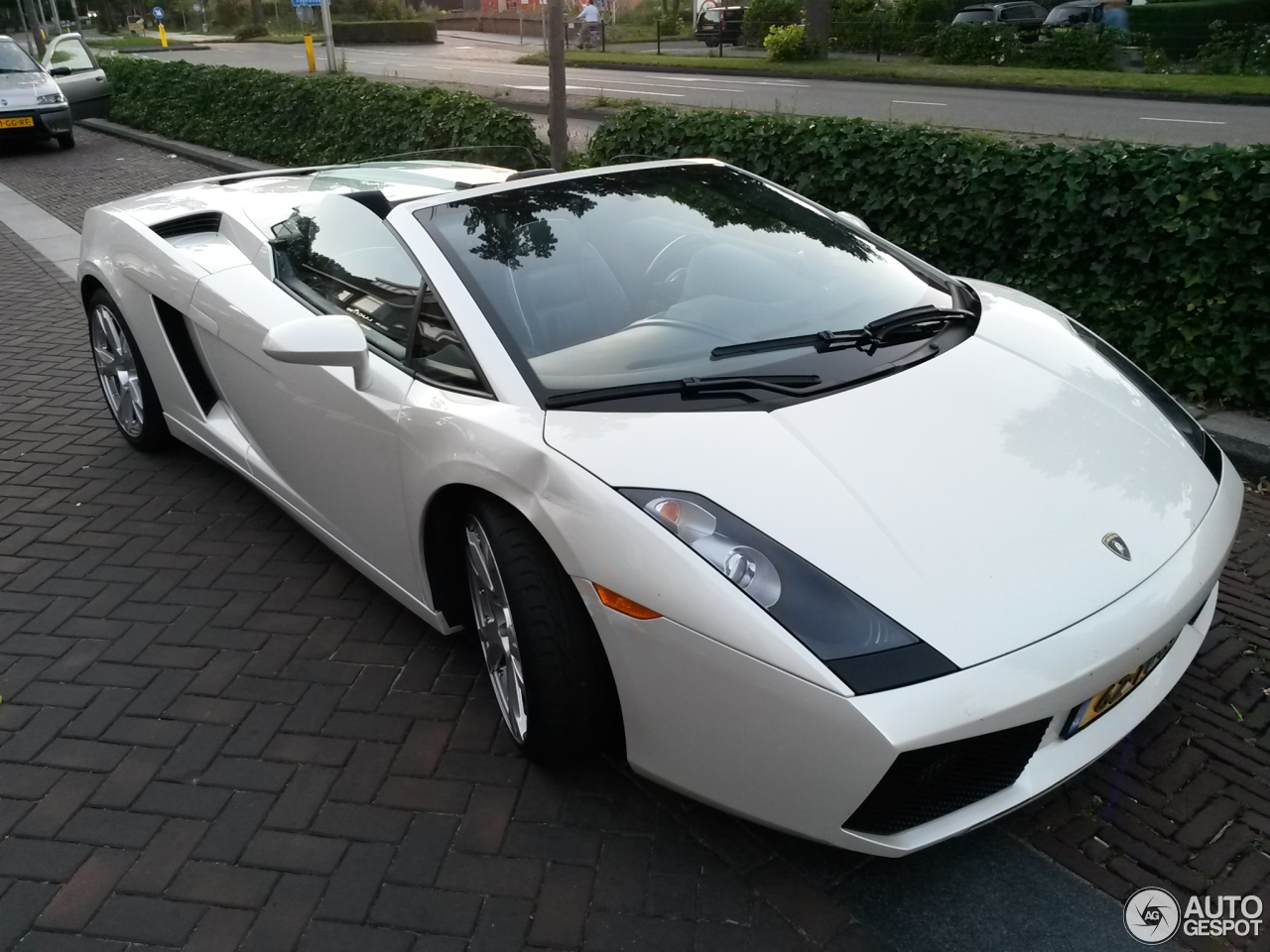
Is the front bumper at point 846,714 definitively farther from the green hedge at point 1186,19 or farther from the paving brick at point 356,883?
the green hedge at point 1186,19

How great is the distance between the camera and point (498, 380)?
260 centimetres

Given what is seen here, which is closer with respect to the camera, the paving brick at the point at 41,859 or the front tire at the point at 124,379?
the paving brick at the point at 41,859

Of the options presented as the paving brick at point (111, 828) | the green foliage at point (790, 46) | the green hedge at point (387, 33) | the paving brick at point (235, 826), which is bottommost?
the green hedge at point (387, 33)

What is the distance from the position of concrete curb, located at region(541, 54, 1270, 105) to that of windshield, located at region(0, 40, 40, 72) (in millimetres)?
14199

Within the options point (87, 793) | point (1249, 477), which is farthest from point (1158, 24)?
point (87, 793)

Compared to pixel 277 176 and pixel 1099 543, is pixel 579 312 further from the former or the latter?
pixel 277 176

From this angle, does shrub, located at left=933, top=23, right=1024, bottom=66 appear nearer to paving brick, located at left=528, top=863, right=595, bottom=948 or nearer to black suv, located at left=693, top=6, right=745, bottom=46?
black suv, located at left=693, top=6, right=745, bottom=46

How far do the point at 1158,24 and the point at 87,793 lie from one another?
26905 millimetres

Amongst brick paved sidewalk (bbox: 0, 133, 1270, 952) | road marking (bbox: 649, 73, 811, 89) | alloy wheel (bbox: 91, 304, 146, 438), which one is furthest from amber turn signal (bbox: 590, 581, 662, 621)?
road marking (bbox: 649, 73, 811, 89)

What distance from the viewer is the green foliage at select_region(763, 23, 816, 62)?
25000 millimetres

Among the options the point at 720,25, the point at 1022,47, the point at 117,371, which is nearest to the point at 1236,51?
the point at 1022,47

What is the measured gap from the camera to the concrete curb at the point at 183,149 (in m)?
12.0

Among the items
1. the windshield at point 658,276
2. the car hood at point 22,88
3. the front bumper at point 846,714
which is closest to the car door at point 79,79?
the car hood at point 22,88

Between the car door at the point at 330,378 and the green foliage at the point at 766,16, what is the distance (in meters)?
29.9
